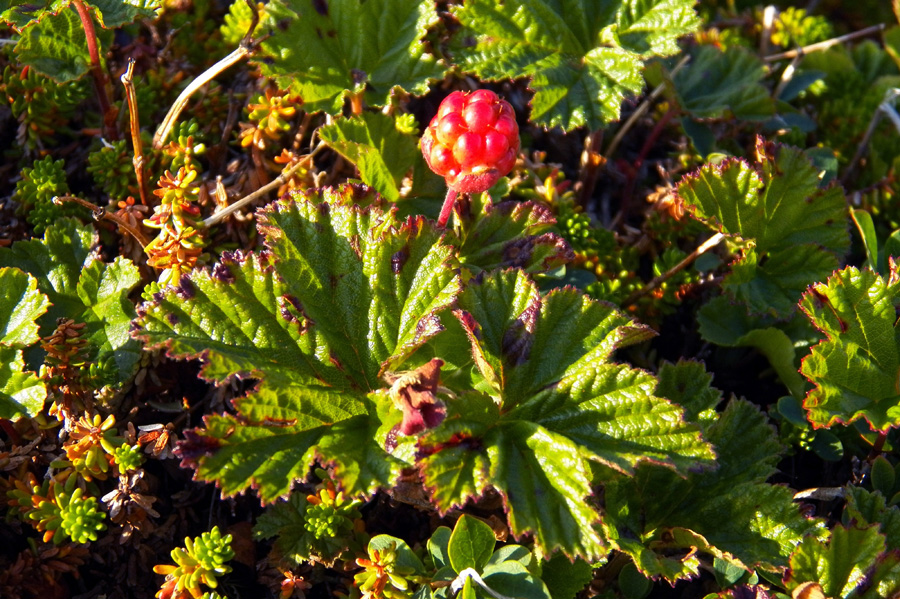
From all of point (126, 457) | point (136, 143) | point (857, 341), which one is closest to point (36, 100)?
point (136, 143)

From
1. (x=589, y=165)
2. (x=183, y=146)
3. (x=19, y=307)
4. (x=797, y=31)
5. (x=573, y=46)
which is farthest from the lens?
(x=797, y=31)

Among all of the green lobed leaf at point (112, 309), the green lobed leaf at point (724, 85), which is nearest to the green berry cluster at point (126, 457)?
the green lobed leaf at point (112, 309)

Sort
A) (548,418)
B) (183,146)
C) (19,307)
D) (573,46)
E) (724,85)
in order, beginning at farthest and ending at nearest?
(724,85) → (573,46) → (183,146) → (19,307) → (548,418)

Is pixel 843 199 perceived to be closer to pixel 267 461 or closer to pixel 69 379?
pixel 267 461

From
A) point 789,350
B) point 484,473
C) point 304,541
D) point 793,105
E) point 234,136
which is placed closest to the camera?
point 484,473

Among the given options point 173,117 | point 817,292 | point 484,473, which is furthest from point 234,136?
point 817,292

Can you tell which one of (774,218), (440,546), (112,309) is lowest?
(440,546)

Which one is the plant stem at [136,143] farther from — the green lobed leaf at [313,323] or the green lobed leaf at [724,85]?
the green lobed leaf at [724,85]

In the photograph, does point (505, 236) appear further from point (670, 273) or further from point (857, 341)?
point (857, 341)
